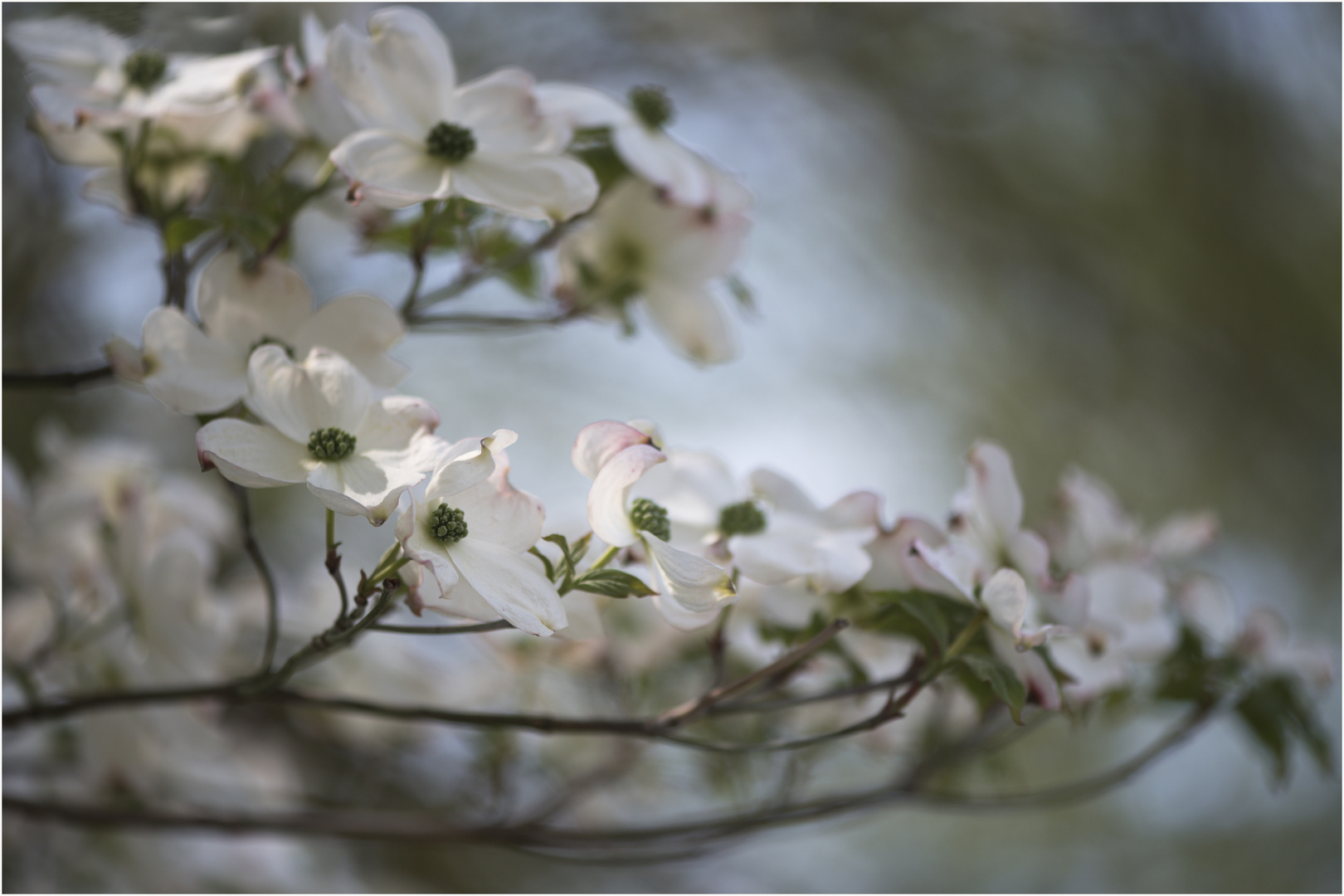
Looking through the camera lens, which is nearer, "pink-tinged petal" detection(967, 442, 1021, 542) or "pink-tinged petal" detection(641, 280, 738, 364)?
"pink-tinged petal" detection(967, 442, 1021, 542)

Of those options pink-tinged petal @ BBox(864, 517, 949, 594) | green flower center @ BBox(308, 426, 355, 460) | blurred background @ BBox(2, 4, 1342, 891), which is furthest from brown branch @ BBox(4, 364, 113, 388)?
blurred background @ BBox(2, 4, 1342, 891)

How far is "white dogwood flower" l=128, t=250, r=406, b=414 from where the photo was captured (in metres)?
0.43

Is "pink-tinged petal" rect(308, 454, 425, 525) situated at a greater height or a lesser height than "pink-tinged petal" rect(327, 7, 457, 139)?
lesser

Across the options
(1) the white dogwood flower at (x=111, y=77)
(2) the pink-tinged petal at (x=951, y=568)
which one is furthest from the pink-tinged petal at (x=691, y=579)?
(1) the white dogwood flower at (x=111, y=77)

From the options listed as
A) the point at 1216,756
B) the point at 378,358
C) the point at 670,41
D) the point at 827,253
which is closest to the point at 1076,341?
the point at 827,253

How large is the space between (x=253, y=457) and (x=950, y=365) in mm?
2160

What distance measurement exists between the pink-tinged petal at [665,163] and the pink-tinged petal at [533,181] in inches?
2.3

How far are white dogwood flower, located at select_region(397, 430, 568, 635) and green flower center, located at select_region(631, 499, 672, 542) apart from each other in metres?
0.05

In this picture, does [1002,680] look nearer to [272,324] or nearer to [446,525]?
[446,525]

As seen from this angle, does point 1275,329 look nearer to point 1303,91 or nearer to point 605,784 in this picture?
point 1303,91

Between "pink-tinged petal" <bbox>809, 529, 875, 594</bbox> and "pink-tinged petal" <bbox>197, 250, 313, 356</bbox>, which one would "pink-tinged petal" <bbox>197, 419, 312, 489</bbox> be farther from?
"pink-tinged petal" <bbox>809, 529, 875, 594</bbox>

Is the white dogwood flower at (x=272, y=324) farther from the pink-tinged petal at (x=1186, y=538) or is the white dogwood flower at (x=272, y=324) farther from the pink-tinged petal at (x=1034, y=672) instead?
the pink-tinged petal at (x=1186, y=538)

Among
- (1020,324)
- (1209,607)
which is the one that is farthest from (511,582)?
(1020,324)

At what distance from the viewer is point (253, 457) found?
1.19ft
